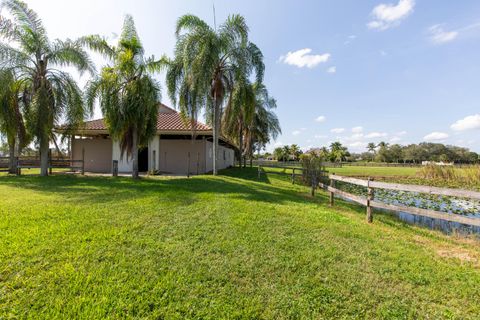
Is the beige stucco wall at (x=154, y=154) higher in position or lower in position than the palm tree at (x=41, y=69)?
lower

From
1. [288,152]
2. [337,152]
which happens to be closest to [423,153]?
[337,152]

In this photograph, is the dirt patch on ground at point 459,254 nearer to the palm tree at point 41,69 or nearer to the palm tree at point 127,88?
the palm tree at point 127,88

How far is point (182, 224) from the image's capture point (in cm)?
489

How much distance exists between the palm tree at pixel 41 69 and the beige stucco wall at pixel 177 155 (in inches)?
194

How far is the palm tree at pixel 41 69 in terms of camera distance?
10.9 metres

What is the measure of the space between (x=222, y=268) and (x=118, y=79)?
10.7 m

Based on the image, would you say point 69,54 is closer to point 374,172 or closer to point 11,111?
point 11,111

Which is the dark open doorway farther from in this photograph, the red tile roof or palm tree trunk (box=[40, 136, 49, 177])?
palm tree trunk (box=[40, 136, 49, 177])

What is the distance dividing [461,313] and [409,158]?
97.1m

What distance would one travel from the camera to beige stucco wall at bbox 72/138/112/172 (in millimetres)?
16516

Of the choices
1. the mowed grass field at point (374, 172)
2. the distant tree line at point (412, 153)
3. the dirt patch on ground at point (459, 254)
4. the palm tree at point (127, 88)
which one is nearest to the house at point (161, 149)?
the palm tree at point (127, 88)

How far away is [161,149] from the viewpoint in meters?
15.7

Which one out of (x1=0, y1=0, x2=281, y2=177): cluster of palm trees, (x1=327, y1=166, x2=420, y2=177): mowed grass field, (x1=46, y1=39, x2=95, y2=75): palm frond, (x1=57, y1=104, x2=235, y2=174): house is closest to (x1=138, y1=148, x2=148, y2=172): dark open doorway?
(x1=57, y1=104, x2=235, y2=174): house

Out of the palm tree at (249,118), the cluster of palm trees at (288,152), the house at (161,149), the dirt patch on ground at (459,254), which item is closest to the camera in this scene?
the dirt patch on ground at (459,254)
